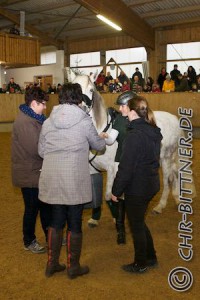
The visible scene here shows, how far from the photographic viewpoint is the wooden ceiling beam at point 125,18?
1609 centimetres

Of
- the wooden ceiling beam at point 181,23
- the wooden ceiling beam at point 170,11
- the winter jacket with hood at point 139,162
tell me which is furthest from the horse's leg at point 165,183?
the wooden ceiling beam at point 181,23

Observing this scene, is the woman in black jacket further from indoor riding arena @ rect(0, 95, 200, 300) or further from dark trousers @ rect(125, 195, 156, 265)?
indoor riding arena @ rect(0, 95, 200, 300)

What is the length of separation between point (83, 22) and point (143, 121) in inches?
809

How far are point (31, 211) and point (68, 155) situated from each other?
3.60 feet

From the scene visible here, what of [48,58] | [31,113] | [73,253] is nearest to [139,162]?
[73,253]

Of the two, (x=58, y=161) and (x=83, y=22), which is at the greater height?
(x=83, y=22)

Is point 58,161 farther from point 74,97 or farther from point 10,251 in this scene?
point 10,251

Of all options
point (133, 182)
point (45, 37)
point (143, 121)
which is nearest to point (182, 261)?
point (133, 182)

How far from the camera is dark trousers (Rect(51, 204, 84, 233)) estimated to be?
3.32 metres

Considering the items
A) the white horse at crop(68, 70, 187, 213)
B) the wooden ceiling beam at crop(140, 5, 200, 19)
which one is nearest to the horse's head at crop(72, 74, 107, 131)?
the white horse at crop(68, 70, 187, 213)

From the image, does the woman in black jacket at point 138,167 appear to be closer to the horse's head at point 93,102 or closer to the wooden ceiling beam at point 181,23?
the horse's head at point 93,102

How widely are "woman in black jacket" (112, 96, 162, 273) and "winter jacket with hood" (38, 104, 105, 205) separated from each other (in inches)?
12.2

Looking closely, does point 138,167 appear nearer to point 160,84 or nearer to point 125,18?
point 160,84

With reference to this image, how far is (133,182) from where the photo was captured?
3287mm
